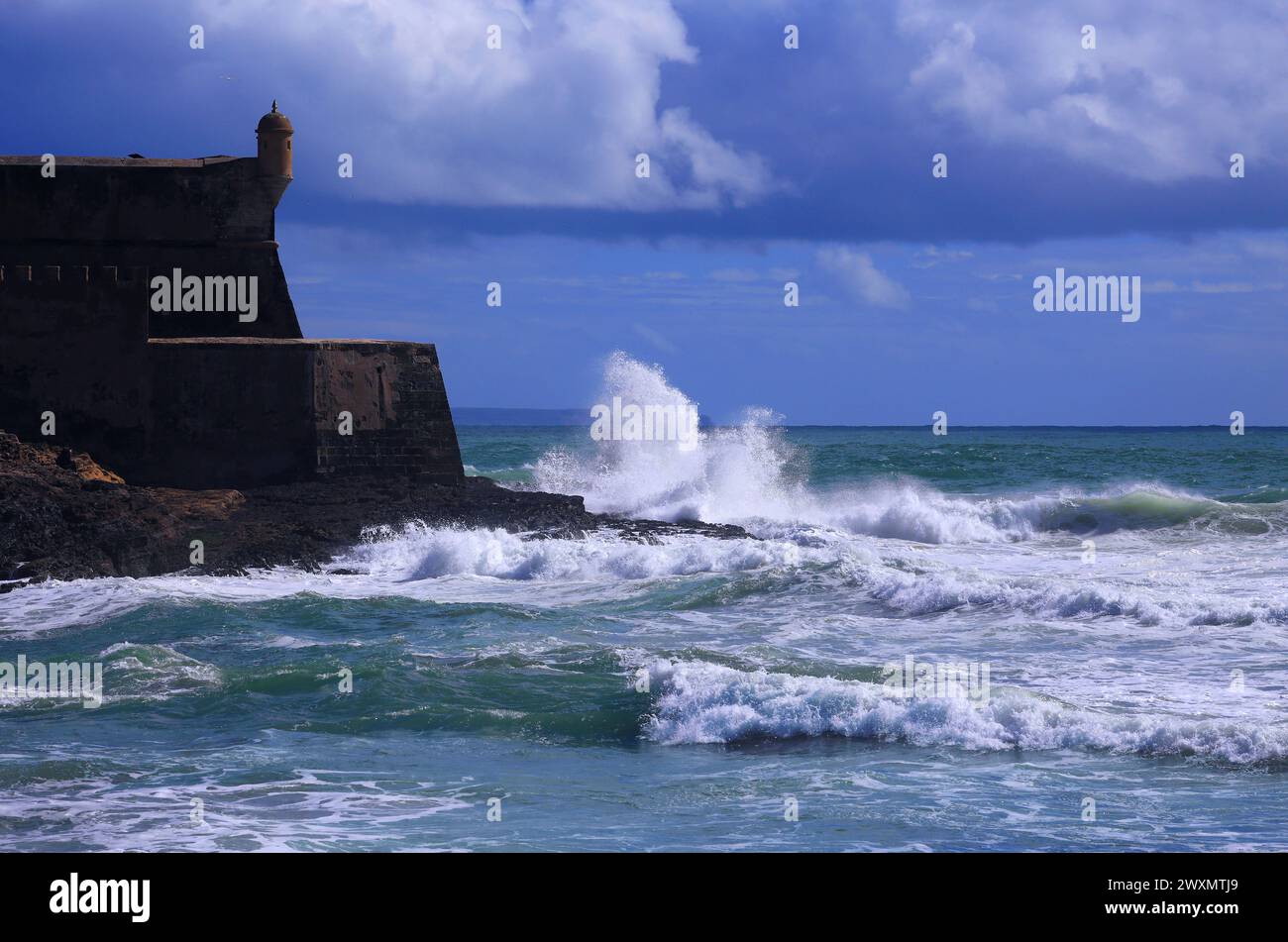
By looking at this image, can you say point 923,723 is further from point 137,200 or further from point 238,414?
point 137,200

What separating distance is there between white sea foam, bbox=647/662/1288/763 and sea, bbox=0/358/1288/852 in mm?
20

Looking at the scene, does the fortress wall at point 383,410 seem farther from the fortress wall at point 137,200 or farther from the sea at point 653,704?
the fortress wall at point 137,200

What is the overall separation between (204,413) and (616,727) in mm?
10556

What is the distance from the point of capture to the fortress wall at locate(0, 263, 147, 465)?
16656 mm

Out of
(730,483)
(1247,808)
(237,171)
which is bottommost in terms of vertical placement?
(1247,808)

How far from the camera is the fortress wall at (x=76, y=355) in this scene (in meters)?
16.7

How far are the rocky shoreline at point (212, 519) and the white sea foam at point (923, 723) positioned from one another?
7.38 meters

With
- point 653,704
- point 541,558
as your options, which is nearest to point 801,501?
point 541,558

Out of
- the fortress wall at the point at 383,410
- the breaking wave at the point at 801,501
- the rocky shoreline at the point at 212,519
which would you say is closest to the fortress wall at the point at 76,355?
the rocky shoreline at the point at 212,519

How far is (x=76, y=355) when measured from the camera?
55.0 feet
